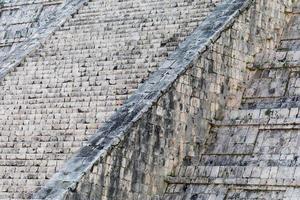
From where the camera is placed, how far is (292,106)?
14.8m

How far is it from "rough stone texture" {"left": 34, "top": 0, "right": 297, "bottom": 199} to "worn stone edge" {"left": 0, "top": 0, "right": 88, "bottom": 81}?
4294mm

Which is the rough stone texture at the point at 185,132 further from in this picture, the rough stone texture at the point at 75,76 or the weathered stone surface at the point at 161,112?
the rough stone texture at the point at 75,76

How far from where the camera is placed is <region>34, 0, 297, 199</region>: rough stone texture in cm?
1366

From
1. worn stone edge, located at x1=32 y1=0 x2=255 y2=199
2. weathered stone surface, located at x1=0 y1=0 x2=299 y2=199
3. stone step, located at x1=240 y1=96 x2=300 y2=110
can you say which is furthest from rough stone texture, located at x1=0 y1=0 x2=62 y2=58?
stone step, located at x1=240 y1=96 x2=300 y2=110

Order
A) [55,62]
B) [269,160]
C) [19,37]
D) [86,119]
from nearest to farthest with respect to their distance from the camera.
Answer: [269,160] → [86,119] → [55,62] → [19,37]

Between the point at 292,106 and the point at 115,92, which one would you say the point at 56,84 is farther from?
the point at 292,106

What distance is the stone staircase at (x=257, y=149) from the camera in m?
13.6

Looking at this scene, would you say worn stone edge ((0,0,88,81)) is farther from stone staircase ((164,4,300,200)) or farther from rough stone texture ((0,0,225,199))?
stone staircase ((164,4,300,200))

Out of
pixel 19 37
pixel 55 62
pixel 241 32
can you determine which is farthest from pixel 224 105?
pixel 19 37

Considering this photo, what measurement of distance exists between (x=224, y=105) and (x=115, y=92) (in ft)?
6.66

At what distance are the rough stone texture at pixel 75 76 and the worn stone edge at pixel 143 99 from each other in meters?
0.56

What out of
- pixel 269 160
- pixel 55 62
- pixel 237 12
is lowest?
pixel 269 160

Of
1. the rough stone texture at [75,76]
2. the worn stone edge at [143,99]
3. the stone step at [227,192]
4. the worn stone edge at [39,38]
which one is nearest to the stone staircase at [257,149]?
the stone step at [227,192]

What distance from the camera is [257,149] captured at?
1438 centimetres
